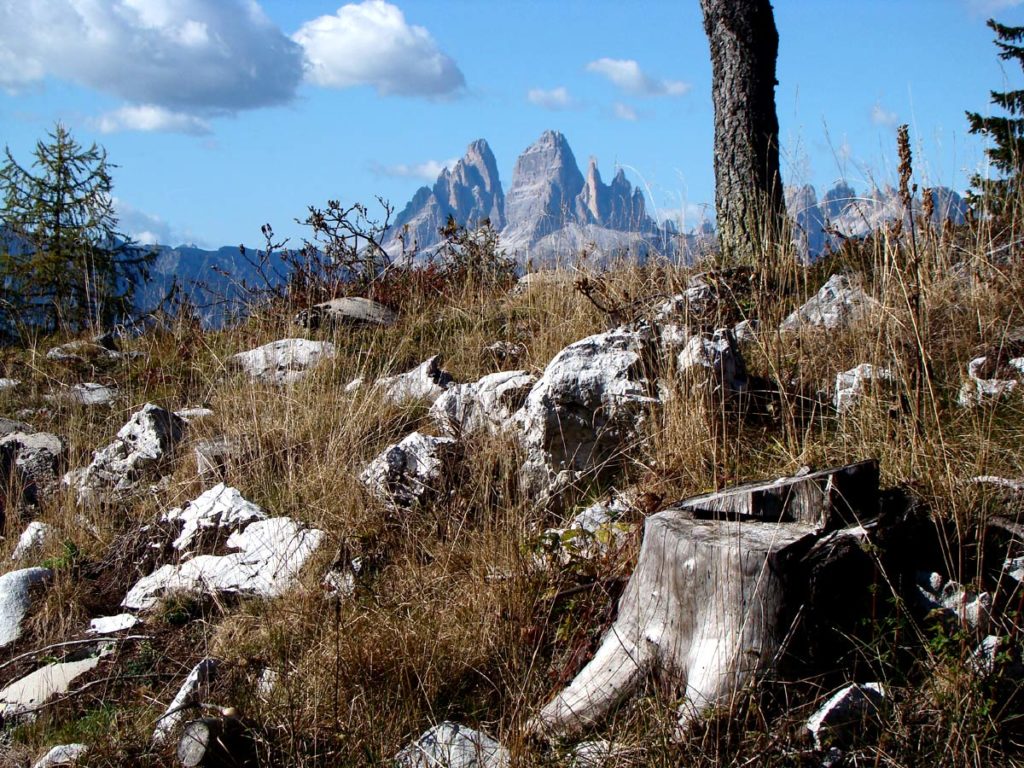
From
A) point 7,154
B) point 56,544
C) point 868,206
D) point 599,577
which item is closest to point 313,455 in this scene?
point 56,544

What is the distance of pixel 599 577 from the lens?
3.16 m

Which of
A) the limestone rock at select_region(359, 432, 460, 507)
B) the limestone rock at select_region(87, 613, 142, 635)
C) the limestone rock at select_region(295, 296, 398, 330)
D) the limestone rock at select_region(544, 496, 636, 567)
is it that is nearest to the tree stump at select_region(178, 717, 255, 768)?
the limestone rock at select_region(544, 496, 636, 567)

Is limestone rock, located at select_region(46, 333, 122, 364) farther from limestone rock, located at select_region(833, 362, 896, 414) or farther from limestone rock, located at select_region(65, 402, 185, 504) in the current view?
limestone rock, located at select_region(833, 362, 896, 414)

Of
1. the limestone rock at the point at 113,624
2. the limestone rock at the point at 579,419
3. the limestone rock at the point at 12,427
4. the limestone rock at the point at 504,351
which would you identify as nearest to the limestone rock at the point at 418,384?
the limestone rock at the point at 504,351

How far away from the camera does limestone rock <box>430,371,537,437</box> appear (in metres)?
4.45

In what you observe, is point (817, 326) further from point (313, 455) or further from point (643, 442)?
point (313, 455)

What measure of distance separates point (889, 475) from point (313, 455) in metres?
2.85

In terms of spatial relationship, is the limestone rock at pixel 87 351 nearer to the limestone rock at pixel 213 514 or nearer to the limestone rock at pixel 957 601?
the limestone rock at pixel 213 514

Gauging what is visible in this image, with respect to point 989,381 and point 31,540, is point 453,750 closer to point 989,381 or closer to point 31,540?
point 989,381

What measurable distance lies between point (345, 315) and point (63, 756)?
15.5ft

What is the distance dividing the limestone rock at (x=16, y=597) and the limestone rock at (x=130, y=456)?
0.83 m

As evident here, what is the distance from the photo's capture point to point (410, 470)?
164 inches

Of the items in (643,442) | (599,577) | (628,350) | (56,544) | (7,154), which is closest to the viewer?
(599,577)

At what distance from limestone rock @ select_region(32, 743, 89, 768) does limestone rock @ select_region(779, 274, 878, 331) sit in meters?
3.90
